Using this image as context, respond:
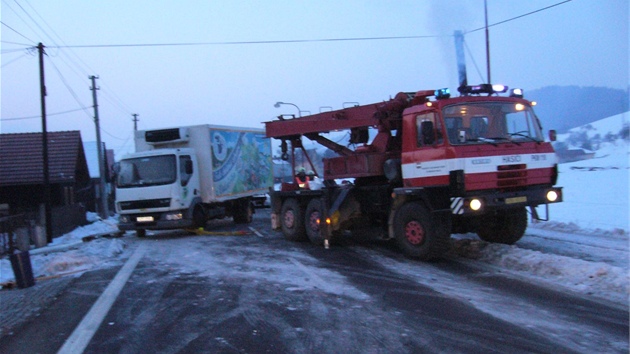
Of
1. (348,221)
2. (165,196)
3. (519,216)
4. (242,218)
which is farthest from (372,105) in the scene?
(242,218)

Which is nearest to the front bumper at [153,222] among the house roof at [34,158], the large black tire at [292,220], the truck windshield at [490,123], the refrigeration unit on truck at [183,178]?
the refrigeration unit on truck at [183,178]

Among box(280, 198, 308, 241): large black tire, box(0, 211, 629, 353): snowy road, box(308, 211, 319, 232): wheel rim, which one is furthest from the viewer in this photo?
box(280, 198, 308, 241): large black tire

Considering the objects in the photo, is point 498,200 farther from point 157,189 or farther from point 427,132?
point 157,189

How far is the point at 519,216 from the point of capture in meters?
10.6

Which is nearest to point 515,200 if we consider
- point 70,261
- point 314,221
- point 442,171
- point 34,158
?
point 442,171

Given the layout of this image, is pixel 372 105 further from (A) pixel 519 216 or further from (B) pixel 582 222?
(B) pixel 582 222

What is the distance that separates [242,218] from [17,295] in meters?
12.2

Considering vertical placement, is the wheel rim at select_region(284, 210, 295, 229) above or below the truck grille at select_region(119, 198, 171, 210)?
below

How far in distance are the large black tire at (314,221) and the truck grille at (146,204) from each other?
16.7ft

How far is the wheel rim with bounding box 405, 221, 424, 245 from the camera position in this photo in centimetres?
974

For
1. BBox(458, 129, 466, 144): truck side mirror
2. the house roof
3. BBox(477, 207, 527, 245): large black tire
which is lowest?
BBox(477, 207, 527, 245): large black tire

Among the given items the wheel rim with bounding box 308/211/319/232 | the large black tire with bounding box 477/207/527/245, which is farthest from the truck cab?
A: the large black tire with bounding box 477/207/527/245

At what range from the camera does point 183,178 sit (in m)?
16.7

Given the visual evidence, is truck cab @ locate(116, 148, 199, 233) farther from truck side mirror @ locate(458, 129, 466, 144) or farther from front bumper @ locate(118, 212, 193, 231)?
truck side mirror @ locate(458, 129, 466, 144)
